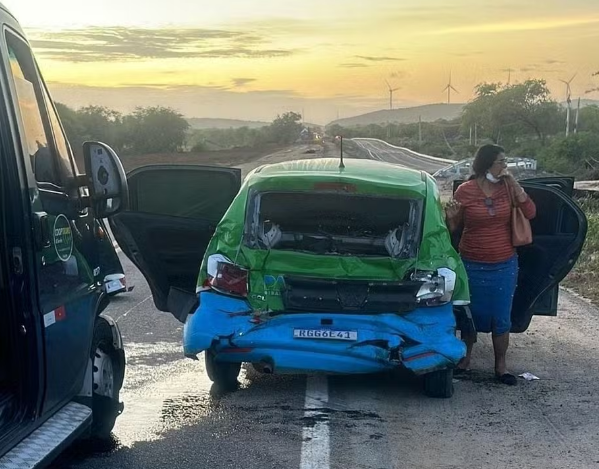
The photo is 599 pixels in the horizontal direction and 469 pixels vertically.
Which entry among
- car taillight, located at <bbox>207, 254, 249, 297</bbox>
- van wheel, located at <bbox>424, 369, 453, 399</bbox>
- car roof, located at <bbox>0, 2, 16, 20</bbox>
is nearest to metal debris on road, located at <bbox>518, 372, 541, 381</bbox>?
van wheel, located at <bbox>424, 369, 453, 399</bbox>

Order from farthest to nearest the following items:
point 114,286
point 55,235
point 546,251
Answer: point 546,251 < point 114,286 < point 55,235

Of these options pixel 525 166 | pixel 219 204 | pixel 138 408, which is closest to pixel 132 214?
pixel 219 204

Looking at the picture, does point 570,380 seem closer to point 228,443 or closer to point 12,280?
point 228,443

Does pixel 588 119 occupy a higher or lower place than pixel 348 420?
lower

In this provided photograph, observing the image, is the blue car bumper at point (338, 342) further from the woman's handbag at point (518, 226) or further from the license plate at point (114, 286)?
the woman's handbag at point (518, 226)

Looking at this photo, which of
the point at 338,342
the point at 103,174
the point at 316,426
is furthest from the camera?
the point at 338,342

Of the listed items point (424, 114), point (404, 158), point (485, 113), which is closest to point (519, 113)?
point (485, 113)

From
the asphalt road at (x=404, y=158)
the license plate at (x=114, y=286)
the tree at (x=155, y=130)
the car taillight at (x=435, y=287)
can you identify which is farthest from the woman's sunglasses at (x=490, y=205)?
the tree at (x=155, y=130)

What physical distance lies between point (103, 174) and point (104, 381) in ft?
4.31

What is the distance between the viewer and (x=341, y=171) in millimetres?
6898

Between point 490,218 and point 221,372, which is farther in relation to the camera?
point 490,218

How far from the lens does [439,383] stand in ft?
21.9

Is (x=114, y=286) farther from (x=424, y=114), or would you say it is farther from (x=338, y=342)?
(x=424, y=114)

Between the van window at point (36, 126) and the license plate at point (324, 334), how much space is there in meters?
1.98
